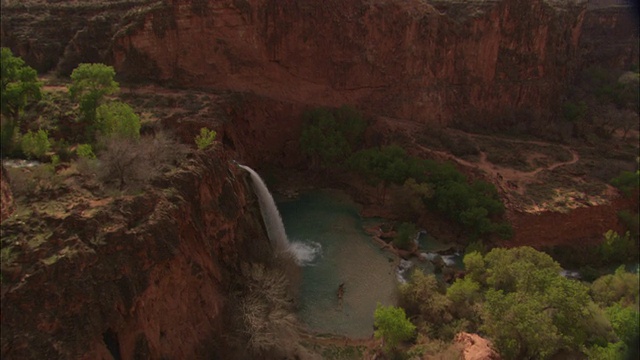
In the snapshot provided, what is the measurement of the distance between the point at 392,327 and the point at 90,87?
19.2 m

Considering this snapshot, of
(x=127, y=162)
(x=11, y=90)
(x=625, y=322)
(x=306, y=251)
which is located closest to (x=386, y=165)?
(x=306, y=251)

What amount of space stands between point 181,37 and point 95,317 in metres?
24.2

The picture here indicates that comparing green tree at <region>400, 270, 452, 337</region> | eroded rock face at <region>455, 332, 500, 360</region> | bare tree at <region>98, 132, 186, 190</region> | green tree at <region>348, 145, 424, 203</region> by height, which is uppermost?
bare tree at <region>98, 132, 186, 190</region>

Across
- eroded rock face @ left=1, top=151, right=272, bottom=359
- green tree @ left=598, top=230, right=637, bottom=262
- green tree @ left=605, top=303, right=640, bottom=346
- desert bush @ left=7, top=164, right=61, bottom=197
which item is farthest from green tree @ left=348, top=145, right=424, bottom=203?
desert bush @ left=7, top=164, right=61, bottom=197

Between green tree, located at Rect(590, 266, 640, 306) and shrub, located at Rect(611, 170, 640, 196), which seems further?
shrub, located at Rect(611, 170, 640, 196)

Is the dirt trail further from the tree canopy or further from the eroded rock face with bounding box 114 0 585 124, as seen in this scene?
the tree canopy

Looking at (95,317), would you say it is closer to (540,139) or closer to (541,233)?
(541,233)

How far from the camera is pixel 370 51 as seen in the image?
3688 cm

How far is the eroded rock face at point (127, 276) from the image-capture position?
1286 cm

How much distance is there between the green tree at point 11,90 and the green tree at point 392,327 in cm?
1746

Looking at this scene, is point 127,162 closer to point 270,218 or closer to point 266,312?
point 266,312

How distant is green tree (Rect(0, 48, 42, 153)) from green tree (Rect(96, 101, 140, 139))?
9.36 feet

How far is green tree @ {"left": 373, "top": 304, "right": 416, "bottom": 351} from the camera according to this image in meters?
18.8

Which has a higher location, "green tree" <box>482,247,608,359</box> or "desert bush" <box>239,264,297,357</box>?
"green tree" <box>482,247,608,359</box>
